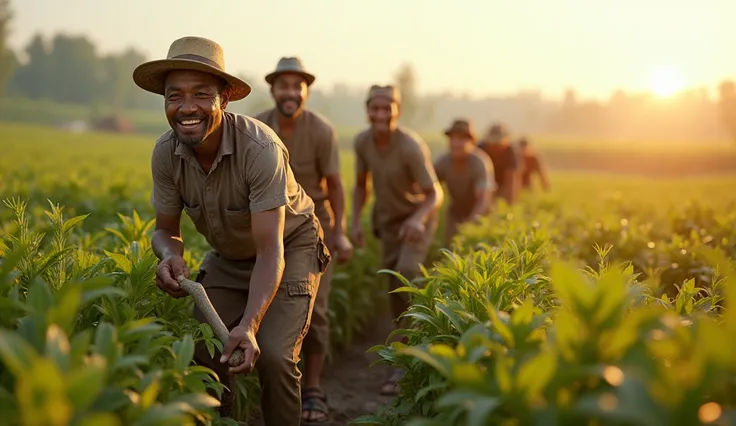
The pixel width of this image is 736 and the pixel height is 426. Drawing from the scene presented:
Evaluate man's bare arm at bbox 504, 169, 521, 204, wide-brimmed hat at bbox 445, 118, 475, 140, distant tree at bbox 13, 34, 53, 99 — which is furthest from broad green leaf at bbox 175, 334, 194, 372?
distant tree at bbox 13, 34, 53, 99

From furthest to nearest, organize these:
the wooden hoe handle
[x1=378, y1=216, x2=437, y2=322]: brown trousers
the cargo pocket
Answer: [x1=378, y1=216, x2=437, y2=322]: brown trousers < the cargo pocket < the wooden hoe handle

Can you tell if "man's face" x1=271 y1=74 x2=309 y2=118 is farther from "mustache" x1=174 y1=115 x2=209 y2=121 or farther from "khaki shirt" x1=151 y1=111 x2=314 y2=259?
"mustache" x1=174 y1=115 x2=209 y2=121

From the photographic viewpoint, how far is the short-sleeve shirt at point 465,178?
30.6ft

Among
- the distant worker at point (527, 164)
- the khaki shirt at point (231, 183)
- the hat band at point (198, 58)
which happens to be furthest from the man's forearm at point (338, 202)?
the distant worker at point (527, 164)

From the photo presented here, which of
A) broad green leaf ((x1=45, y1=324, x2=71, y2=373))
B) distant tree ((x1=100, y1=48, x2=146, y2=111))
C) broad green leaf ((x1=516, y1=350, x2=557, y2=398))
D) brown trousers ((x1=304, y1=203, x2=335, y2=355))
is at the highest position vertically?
distant tree ((x1=100, y1=48, x2=146, y2=111))

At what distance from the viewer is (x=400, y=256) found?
7.10 meters

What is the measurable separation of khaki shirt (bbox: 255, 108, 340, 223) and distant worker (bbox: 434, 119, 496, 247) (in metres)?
2.97

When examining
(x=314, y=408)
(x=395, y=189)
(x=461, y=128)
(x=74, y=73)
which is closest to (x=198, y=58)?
(x=314, y=408)

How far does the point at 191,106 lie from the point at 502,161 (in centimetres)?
922

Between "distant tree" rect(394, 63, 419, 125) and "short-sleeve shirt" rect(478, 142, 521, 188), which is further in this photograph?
"distant tree" rect(394, 63, 419, 125)

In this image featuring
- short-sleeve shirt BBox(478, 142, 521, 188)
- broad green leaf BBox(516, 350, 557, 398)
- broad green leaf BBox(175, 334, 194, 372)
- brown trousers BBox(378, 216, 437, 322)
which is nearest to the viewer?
broad green leaf BBox(516, 350, 557, 398)

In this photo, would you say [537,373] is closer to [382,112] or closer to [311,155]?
[311,155]

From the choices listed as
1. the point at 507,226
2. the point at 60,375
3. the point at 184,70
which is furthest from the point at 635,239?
the point at 60,375

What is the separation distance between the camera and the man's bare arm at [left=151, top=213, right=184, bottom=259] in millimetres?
4270
